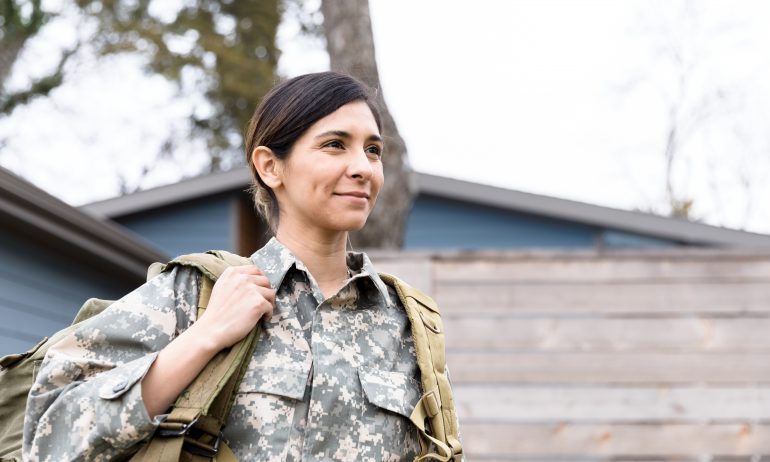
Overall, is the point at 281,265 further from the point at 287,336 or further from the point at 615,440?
the point at 615,440

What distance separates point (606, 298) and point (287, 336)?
401cm

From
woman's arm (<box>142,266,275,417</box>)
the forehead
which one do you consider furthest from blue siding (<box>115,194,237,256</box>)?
woman's arm (<box>142,266,275,417</box>)

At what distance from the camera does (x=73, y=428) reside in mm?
2027

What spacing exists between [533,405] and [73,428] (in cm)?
417

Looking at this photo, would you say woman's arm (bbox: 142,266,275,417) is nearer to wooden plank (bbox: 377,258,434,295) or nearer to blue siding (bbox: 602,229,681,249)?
wooden plank (bbox: 377,258,434,295)

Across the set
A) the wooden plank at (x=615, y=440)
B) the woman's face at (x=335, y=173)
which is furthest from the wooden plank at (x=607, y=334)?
the woman's face at (x=335, y=173)

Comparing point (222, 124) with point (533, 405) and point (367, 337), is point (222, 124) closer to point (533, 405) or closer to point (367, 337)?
point (533, 405)

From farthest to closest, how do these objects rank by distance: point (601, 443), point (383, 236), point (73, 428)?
point (383, 236) < point (601, 443) < point (73, 428)

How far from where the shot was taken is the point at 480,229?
11750mm

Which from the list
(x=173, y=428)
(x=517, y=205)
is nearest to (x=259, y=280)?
(x=173, y=428)

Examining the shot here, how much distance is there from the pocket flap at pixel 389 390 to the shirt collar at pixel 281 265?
0.72 feet

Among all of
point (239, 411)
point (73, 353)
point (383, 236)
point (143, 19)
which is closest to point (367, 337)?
point (239, 411)

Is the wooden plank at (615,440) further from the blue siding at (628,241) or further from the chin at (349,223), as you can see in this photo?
the blue siding at (628,241)

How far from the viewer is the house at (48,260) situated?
580 centimetres
